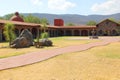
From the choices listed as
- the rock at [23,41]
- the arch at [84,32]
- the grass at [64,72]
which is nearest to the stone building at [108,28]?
the arch at [84,32]

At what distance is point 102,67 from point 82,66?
124 centimetres

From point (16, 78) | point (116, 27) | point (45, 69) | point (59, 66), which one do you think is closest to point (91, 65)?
point (59, 66)

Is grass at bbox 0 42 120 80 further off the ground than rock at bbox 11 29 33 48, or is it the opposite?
rock at bbox 11 29 33 48

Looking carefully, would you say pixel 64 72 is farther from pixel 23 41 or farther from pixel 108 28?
pixel 108 28

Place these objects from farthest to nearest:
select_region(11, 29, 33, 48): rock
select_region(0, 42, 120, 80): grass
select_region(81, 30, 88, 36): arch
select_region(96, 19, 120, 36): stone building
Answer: select_region(81, 30, 88, 36): arch → select_region(96, 19, 120, 36): stone building → select_region(11, 29, 33, 48): rock → select_region(0, 42, 120, 80): grass

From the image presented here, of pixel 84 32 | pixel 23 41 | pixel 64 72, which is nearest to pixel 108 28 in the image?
pixel 84 32

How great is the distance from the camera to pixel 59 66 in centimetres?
1423

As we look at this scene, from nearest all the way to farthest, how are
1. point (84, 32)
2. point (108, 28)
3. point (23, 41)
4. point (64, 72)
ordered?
point (64, 72)
point (23, 41)
point (108, 28)
point (84, 32)

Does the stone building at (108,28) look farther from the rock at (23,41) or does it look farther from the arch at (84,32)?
the rock at (23,41)

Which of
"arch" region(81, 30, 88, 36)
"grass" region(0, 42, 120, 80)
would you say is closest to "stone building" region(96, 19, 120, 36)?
"arch" region(81, 30, 88, 36)

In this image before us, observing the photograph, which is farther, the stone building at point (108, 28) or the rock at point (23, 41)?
the stone building at point (108, 28)

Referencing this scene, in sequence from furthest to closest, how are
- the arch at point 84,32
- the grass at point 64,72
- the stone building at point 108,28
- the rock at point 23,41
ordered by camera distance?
1. the arch at point 84,32
2. the stone building at point 108,28
3. the rock at point 23,41
4. the grass at point 64,72

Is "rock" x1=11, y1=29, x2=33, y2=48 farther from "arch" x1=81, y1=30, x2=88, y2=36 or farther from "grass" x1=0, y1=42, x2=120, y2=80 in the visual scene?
"arch" x1=81, y1=30, x2=88, y2=36

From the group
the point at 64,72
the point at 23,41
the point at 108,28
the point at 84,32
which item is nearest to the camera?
the point at 64,72
